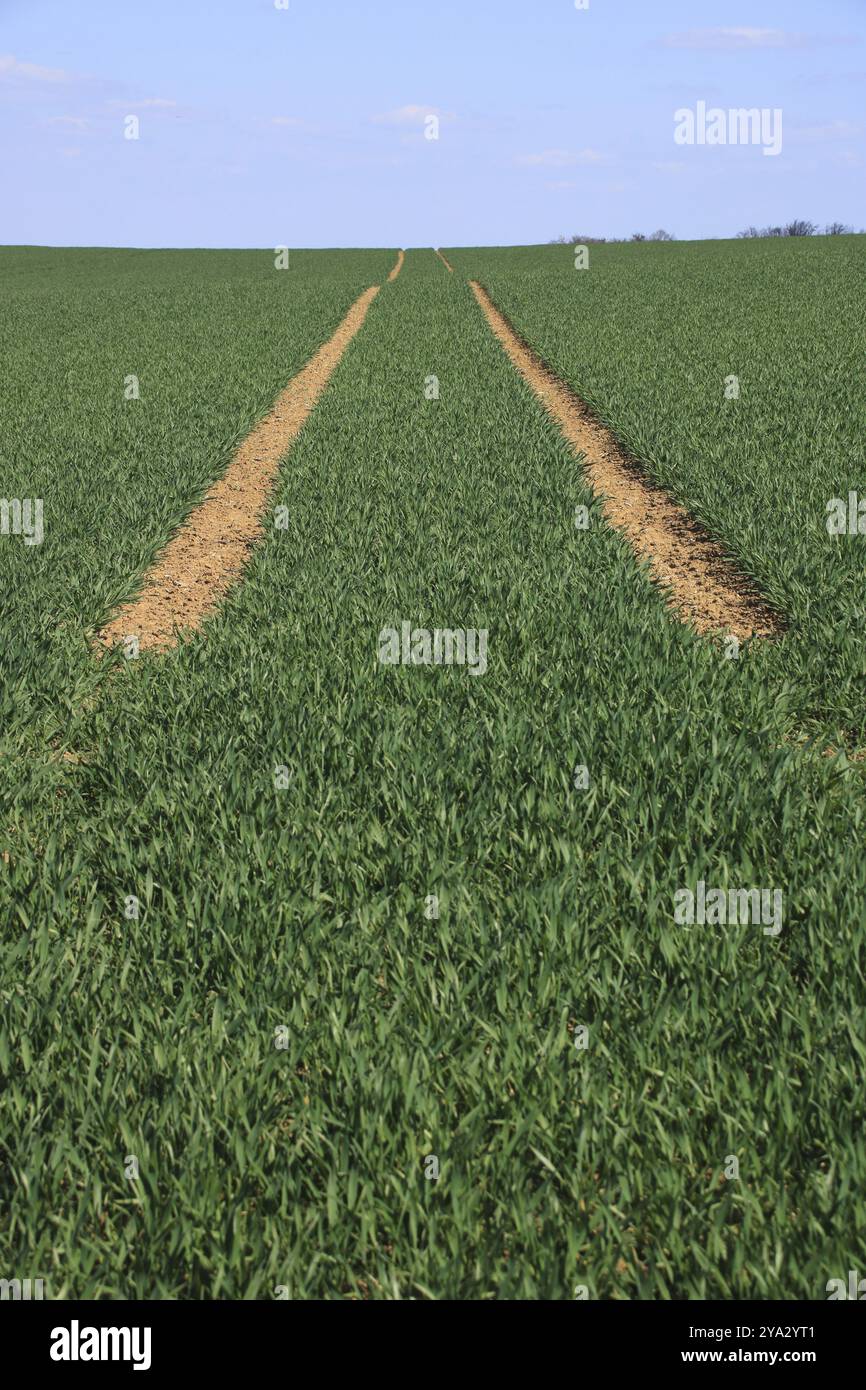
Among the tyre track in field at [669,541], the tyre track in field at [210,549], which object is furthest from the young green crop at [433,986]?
the tyre track in field at [210,549]

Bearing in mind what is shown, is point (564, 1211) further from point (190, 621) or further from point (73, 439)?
point (73, 439)

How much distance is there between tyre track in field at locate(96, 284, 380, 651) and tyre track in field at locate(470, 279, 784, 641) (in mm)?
3502

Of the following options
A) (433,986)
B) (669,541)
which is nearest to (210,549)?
(669,541)

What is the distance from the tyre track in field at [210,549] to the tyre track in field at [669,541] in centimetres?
350

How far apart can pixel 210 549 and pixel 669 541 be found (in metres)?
4.20

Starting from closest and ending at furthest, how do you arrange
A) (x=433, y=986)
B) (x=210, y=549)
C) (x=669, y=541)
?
1. (x=433, y=986)
2. (x=669, y=541)
3. (x=210, y=549)

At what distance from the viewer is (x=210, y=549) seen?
28.3ft

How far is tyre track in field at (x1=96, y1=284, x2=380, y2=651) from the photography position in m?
6.86

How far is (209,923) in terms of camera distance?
3.20m

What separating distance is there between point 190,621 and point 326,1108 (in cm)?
504

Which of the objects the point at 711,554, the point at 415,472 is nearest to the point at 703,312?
the point at 415,472

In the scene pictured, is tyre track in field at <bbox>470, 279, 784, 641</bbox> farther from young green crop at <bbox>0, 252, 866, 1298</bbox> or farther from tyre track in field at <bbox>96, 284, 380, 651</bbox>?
tyre track in field at <bbox>96, 284, 380, 651</bbox>

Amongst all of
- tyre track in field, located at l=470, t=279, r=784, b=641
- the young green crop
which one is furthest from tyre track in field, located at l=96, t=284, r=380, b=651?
tyre track in field, located at l=470, t=279, r=784, b=641

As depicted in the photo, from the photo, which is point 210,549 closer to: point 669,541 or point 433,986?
point 669,541
